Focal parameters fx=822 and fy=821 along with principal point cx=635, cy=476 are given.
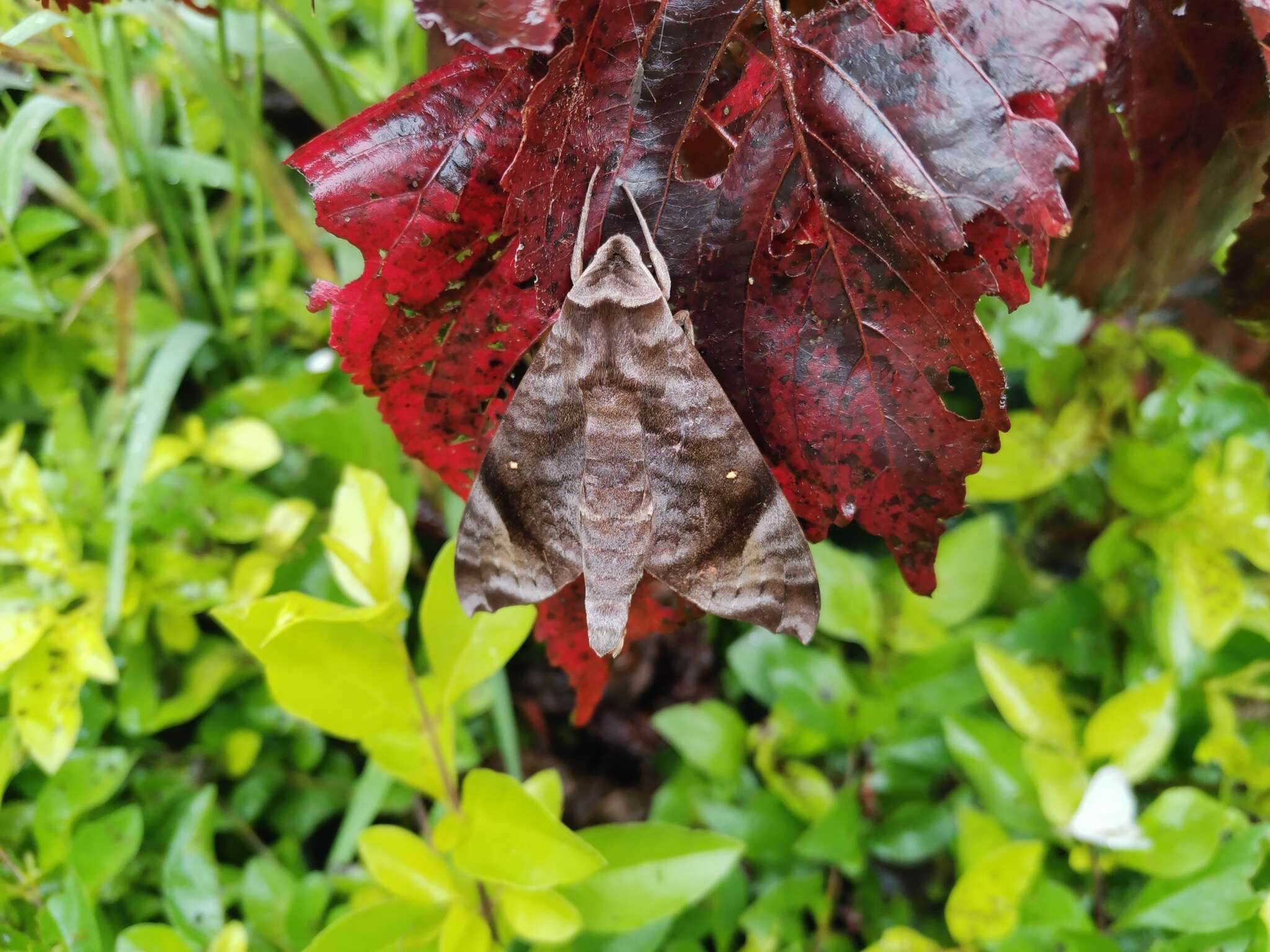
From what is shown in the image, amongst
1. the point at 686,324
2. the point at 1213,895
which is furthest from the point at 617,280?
the point at 1213,895

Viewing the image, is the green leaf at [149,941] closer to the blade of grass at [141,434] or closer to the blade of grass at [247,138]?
the blade of grass at [141,434]

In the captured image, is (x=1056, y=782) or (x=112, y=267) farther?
(x=112, y=267)

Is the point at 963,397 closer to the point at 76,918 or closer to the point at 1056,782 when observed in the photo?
the point at 1056,782

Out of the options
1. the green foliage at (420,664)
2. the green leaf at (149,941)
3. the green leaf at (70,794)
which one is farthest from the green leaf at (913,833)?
the green leaf at (70,794)

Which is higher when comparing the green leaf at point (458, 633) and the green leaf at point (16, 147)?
the green leaf at point (16, 147)

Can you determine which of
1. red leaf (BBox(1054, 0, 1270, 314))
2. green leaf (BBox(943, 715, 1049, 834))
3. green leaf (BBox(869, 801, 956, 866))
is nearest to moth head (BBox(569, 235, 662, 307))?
red leaf (BBox(1054, 0, 1270, 314))

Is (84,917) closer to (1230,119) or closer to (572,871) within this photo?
(572,871)
